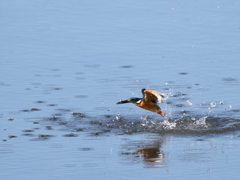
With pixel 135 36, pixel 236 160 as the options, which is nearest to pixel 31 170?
pixel 236 160

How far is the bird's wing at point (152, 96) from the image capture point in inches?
495

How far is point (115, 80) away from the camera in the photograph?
15695 mm

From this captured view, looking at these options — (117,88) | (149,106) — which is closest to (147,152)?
(149,106)

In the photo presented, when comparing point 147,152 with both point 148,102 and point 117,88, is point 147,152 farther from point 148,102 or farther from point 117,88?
point 117,88

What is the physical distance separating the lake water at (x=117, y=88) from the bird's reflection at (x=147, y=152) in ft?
0.06

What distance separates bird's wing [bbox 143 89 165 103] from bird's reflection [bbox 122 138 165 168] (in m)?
0.94

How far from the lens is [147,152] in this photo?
36.4 ft

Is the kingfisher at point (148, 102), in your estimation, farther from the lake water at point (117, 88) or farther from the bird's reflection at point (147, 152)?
the bird's reflection at point (147, 152)

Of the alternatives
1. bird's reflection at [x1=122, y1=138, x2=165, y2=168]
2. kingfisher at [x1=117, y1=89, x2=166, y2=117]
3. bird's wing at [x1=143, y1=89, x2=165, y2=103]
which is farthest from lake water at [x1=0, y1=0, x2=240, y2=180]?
bird's wing at [x1=143, y1=89, x2=165, y2=103]

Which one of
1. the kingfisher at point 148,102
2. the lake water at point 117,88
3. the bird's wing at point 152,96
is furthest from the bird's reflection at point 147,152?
the kingfisher at point 148,102

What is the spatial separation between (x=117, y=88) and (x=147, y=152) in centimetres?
419

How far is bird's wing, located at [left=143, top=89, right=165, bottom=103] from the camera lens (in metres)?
12.6

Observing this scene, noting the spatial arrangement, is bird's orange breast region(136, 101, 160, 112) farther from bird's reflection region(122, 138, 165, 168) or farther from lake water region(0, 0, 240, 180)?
bird's reflection region(122, 138, 165, 168)

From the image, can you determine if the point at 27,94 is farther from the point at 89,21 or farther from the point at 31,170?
the point at 89,21
